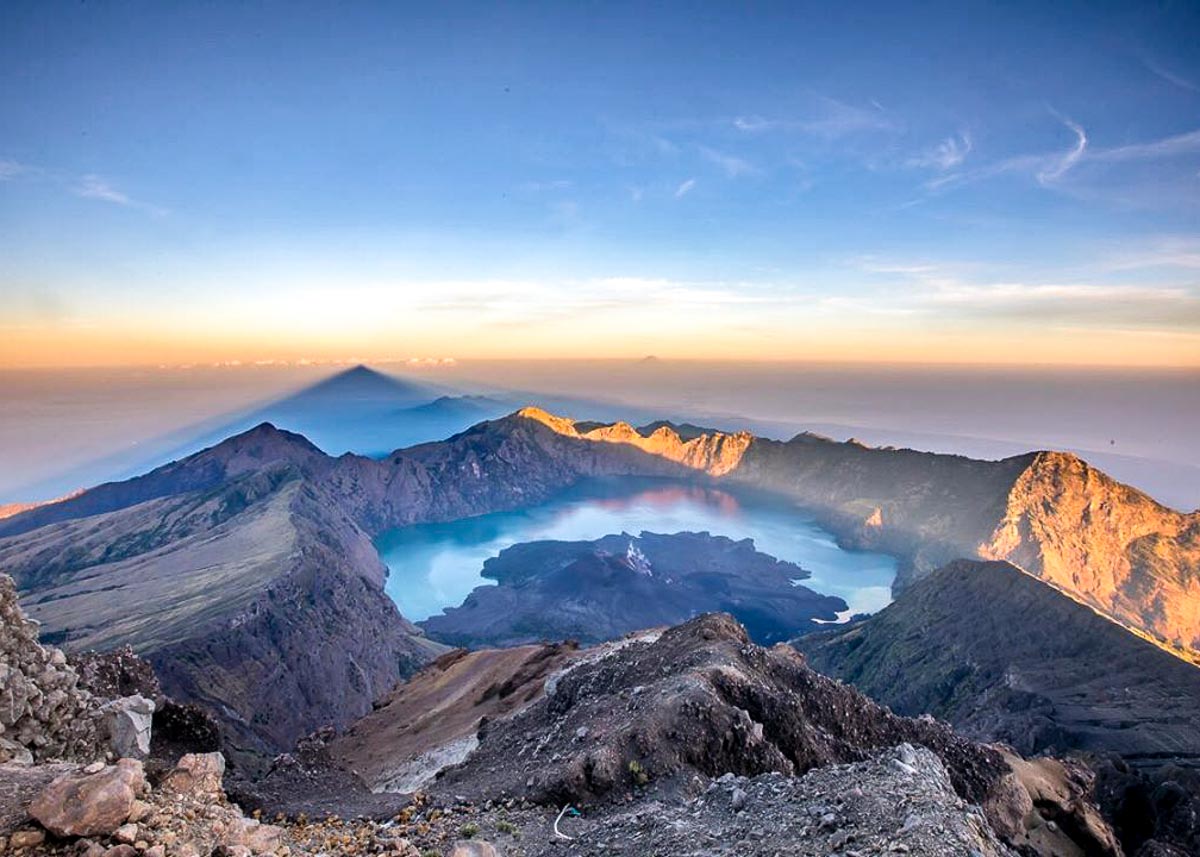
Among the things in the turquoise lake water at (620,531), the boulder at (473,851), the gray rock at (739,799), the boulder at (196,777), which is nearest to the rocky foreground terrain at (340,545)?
the turquoise lake water at (620,531)

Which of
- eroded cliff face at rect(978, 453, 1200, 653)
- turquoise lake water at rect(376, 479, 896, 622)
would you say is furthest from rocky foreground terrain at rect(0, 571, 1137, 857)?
turquoise lake water at rect(376, 479, 896, 622)

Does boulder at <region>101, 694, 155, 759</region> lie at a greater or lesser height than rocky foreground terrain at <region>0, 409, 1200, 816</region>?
greater

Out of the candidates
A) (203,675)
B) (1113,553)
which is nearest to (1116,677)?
(203,675)

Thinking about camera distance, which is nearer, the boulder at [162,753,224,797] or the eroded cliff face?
the boulder at [162,753,224,797]

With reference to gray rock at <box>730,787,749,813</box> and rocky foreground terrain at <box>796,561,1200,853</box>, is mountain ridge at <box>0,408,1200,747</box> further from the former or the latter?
rocky foreground terrain at <box>796,561,1200,853</box>

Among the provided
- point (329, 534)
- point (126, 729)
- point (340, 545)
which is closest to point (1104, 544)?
point (340, 545)

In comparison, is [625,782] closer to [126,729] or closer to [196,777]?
[196,777]

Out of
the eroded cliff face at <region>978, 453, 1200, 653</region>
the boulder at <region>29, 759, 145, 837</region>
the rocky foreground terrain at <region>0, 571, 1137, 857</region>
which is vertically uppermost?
the boulder at <region>29, 759, 145, 837</region>

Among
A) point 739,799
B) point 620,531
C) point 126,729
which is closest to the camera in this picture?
point 739,799
